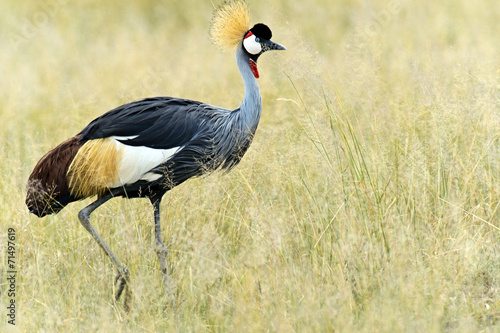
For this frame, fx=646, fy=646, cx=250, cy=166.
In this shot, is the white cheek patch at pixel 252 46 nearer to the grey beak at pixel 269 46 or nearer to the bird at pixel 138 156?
the grey beak at pixel 269 46

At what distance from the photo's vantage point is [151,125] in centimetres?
319

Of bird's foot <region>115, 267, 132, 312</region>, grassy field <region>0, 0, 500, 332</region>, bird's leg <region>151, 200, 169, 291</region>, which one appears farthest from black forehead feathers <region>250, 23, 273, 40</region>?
bird's foot <region>115, 267, 132, 312</region>

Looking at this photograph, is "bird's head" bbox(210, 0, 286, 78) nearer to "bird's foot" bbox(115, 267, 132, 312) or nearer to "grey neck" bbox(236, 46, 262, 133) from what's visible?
"grey neck" bbox(236, 46, 262, 133)

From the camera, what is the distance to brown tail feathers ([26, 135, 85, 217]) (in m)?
Result: 3.10

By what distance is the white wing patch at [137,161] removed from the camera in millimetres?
3131

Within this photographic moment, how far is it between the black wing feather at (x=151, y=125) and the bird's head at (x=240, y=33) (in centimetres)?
54

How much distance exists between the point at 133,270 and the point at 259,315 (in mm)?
788

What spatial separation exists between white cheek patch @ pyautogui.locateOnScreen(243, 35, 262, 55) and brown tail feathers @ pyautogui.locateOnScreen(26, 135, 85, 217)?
1.04m

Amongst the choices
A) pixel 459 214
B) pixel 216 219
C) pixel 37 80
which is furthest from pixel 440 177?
pixel 37 80

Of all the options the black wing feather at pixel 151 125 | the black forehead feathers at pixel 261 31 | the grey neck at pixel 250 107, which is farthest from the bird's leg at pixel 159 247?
the black forehead feathers at pixel 261 31

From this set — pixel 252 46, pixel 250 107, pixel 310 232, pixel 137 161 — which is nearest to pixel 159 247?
pixel 137 161

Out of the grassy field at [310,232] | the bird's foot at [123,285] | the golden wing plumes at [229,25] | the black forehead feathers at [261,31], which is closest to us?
the grassy field at [310,232]

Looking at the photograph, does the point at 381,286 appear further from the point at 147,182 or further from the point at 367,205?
the point at 147,182

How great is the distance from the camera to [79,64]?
21.9 feet
